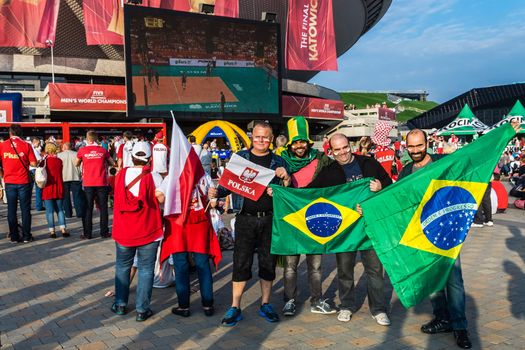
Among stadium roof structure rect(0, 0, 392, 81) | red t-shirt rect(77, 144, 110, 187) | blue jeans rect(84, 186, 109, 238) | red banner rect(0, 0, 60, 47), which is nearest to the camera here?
red t-shirt rect(77, 144, 110, 187)

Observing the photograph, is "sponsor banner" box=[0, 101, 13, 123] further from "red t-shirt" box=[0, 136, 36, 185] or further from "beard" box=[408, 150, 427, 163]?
"beard" box=[408, 150, 427, 163]

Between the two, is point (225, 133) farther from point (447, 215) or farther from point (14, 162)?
point (447, 215)

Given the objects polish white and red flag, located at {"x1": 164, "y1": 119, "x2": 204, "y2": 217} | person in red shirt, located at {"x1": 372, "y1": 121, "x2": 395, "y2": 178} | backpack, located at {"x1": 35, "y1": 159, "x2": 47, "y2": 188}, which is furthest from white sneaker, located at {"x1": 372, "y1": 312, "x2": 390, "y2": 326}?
backpack, located at {"x1": 35, "y1": 159, "x2": 47, "y2": 188}

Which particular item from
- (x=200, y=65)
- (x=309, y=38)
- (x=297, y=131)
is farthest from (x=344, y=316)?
(x=309, y=38)

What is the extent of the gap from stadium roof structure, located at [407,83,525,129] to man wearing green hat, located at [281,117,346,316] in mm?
66057

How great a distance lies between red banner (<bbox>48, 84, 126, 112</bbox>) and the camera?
1239 inches

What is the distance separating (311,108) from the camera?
41156 millimetres

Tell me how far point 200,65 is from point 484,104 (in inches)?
2308

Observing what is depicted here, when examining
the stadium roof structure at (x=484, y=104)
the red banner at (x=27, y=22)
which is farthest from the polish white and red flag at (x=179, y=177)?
the stadium roof structure at (x=484, y=104)

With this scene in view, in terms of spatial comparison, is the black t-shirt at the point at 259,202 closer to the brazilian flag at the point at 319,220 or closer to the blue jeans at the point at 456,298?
the brazilian flag at the point at 319,220

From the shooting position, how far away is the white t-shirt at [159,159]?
4984mm

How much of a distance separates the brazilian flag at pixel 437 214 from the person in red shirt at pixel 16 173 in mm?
6827

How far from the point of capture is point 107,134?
2662 centimetres

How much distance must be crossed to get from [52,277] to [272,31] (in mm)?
26548
